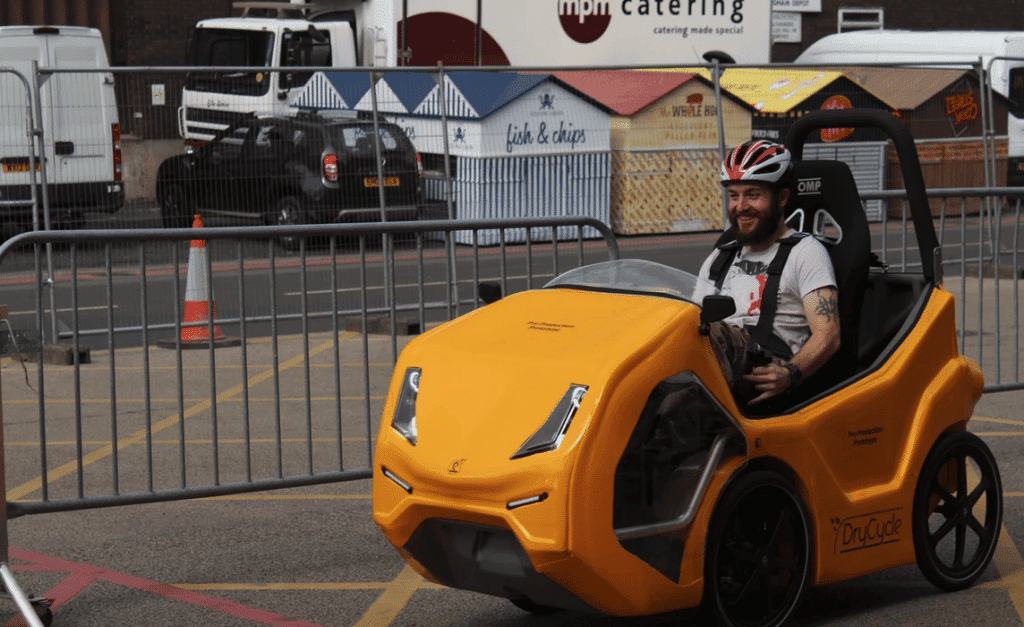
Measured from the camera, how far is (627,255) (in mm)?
13742

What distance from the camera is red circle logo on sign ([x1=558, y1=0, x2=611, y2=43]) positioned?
75.7 feet

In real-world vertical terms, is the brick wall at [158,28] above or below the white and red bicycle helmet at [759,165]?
above

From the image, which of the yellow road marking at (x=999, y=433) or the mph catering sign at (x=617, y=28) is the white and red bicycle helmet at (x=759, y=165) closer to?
the yellow road marking at (x=999, y=433)

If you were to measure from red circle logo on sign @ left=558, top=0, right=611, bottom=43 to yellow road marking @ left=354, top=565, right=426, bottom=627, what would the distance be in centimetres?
1857

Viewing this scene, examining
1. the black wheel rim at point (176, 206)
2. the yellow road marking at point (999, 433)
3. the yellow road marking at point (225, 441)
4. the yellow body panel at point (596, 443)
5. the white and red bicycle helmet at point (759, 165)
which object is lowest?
the yellow road marking at point (999, 433)

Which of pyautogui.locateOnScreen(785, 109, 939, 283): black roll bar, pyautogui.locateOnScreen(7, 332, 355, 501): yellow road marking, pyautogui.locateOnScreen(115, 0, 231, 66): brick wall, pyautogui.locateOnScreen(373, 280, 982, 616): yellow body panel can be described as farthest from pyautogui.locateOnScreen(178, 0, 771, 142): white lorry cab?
pyautogui.locateOnScreen(373, 280, 982, 616): yellow body panel

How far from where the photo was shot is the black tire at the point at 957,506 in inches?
193

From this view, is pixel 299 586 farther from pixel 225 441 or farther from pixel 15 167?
pixel 15 167

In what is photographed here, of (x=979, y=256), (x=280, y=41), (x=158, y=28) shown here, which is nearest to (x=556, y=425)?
(x=979, y=256)

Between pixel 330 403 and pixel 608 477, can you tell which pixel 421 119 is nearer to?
pixel 330 403

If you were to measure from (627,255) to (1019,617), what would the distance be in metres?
9.11

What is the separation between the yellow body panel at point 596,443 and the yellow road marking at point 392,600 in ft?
2.02

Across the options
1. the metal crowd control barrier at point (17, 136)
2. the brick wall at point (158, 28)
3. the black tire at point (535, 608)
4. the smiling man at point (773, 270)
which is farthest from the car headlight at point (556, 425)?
the brick wall at point (158, 28)

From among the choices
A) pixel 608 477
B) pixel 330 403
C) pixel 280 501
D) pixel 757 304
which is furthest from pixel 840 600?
pixel 330 403
